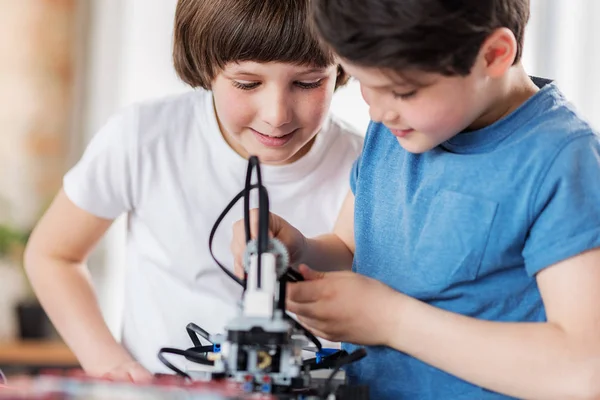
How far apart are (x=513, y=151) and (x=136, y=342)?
0.80 metres

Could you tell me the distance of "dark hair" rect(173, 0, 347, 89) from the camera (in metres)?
1.12

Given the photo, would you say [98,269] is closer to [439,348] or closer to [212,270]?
[212,270]

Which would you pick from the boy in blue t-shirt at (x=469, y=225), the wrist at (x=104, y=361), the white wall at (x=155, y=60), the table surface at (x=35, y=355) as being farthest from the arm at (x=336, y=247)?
the table surface at (x=35, y=355)

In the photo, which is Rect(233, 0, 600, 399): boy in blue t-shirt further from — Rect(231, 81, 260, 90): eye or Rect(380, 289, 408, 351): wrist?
Rect(231, 81, 260, 90): eye

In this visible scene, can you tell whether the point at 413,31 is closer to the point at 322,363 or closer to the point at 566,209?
→ the point at 566,209

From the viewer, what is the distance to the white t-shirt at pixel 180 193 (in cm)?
138

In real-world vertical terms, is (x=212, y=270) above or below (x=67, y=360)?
above

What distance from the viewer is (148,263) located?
4.72 feet

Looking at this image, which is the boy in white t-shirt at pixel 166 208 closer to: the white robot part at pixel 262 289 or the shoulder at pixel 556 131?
the shoulder at pixel 556 131

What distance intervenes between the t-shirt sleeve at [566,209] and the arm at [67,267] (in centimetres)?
74

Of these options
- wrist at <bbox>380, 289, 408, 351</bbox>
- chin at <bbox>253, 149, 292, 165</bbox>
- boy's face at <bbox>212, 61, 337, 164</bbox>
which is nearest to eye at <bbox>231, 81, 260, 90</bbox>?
boy's face at <bbox>212, 61, 337, 164</bbox>

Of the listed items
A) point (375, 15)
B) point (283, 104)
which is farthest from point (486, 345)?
point (283, 104)

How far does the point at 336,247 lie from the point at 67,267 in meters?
0.53

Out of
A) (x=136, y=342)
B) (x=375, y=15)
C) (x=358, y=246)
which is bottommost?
(x=136, y=342)
